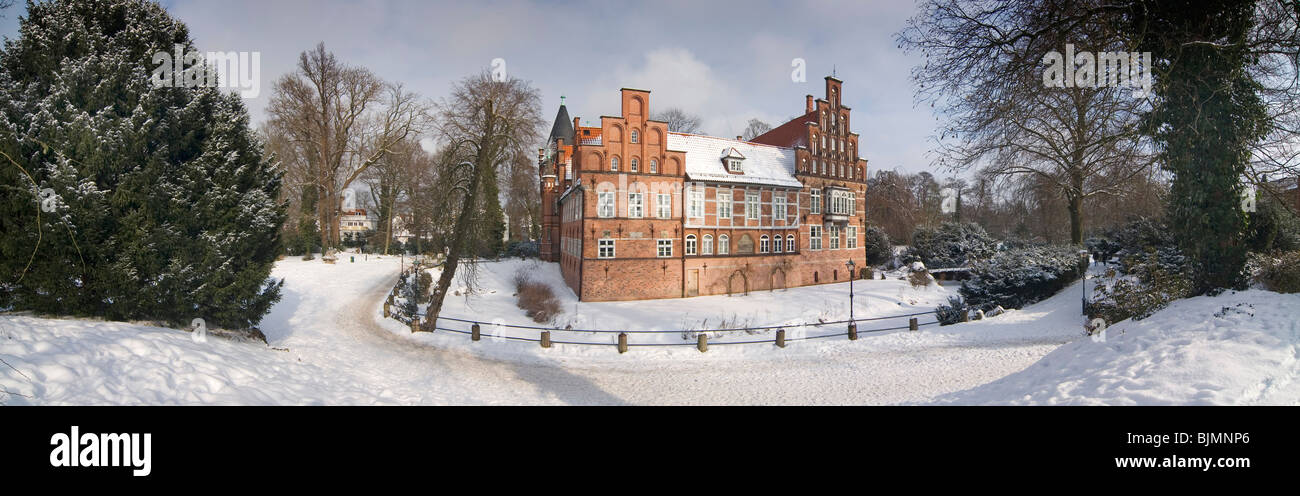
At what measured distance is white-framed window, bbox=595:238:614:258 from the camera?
23.5 meters

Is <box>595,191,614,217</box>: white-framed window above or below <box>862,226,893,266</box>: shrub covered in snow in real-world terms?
above

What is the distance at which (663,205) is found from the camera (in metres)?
24.8

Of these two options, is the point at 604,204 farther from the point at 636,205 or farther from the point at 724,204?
the point at 724,204

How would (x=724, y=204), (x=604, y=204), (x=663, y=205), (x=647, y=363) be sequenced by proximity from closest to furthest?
(x=647, y=363) → (x=604, y=204) → (x=663, y=205) → (x=724, y=204)

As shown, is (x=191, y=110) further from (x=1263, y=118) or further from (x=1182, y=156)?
(x=1263, y=118)

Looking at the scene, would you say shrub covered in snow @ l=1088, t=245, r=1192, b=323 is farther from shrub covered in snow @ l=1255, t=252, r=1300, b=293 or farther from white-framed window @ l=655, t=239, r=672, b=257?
white-framed window @ l=655, t=239, r=672, b=257

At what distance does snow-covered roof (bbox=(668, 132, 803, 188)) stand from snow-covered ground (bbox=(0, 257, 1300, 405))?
876 cm

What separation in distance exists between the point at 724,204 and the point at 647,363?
1565 centimetres

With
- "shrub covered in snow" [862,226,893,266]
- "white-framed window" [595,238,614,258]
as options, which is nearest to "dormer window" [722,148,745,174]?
"white-framed window" [595,238,614,258]

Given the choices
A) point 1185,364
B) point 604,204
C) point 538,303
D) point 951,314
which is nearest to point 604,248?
point 604,204

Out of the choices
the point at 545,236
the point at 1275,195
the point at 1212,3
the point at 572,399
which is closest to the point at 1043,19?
the point at 1212,3

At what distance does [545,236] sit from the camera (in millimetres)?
36750

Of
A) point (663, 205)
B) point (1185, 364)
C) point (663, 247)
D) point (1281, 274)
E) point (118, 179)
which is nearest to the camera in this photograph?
point (1185, 364)

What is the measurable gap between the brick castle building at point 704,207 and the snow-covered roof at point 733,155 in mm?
78
